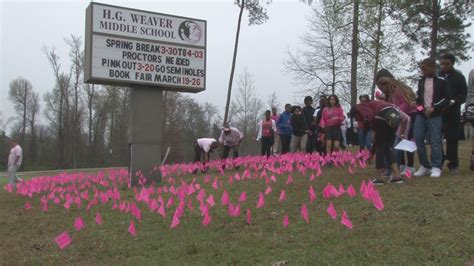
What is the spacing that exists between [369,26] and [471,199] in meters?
21.3

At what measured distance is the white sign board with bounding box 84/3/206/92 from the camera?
12.2m

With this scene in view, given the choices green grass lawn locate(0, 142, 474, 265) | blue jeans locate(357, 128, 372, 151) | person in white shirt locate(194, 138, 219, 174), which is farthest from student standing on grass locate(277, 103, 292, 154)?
green grass lawn locate(0, 142, 474, 265)

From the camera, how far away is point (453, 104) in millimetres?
7848

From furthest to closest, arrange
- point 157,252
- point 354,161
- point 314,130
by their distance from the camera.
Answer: point 314,130 → point 354,161 → point 157,252

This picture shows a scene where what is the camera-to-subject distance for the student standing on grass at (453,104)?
25.9ft

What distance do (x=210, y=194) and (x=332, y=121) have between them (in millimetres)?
3883

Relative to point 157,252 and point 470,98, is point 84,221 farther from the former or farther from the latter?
point 470,98

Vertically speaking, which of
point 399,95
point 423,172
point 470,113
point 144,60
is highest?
point 144,60

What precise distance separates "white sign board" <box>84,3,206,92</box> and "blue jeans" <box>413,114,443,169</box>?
267 inches

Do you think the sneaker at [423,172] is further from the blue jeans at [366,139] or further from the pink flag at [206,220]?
the blue jeans at [366,139]

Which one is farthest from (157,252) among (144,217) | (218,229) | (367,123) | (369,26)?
(369,26)

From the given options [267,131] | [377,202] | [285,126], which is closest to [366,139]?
[285,126]

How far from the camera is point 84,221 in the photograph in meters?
7.59

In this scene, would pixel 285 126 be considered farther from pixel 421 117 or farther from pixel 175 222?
pixel 175 222
